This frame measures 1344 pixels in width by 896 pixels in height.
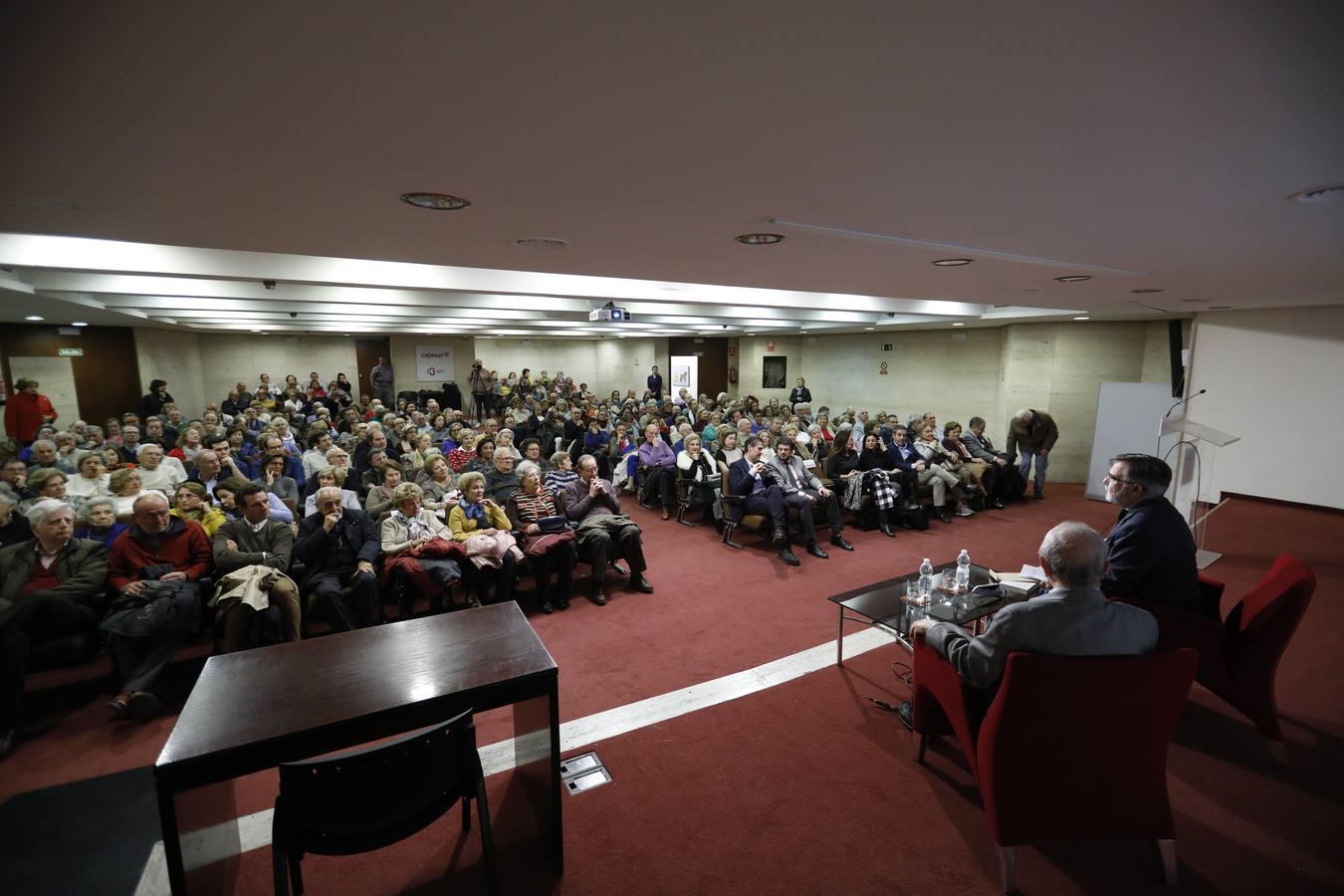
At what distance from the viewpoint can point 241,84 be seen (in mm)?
1289

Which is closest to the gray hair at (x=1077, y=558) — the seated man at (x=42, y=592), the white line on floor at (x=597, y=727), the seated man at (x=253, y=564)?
the white line on floor at (x=597, y=727)

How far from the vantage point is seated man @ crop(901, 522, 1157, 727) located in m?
2.11

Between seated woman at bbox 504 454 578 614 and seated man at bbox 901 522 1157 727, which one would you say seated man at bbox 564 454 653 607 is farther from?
seated man at bbox 901 522 1157 727

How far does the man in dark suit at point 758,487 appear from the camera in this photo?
5922 millimetres

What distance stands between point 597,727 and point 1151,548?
10.4 ft

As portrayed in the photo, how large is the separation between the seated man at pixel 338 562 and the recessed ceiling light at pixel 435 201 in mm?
2647

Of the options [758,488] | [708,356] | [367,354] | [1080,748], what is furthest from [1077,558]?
[367,354]

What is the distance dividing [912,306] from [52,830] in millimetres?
9748

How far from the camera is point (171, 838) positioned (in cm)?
176

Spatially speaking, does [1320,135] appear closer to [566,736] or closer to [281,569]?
[566,736]

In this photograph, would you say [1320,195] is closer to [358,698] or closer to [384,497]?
[358,698]

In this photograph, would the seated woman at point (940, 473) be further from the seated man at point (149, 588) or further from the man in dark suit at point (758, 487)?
the seated man at point (149, 588)

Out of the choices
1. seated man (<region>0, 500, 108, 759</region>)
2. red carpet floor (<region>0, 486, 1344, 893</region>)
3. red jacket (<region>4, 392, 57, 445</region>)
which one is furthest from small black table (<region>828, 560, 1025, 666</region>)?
red jacket (<region>4, 392, 57, 445</region>)

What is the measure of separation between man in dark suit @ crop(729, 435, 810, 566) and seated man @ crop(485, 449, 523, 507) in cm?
237
